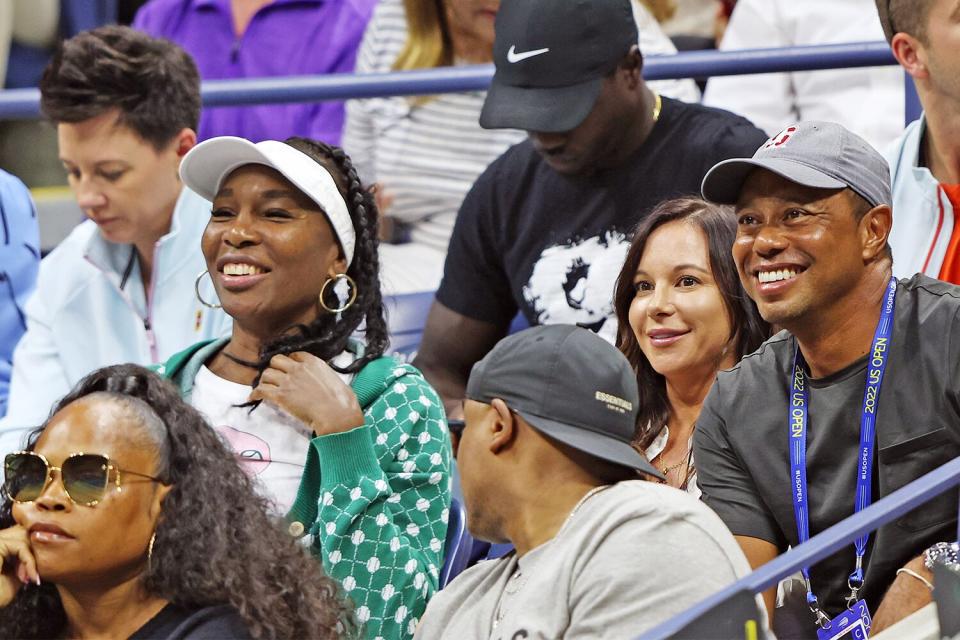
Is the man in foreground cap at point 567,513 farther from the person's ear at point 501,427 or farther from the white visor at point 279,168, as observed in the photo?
the white visor at point 279,168

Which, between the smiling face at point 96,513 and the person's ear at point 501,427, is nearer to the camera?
the person's ear at point 501,427

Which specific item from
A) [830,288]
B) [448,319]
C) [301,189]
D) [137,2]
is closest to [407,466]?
[301,189]

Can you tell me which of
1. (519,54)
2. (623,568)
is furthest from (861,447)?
(519,54)

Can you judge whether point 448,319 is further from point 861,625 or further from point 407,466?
point 861,625

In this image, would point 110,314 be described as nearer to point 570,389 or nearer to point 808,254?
point 808,254

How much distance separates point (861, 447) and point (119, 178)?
222cm

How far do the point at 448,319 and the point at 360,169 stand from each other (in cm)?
88

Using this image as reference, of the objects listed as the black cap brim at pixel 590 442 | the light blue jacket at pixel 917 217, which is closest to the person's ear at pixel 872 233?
the light blue jacket at pixel 917 217

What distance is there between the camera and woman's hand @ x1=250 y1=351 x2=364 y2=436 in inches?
129

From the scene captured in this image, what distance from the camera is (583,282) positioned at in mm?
4129

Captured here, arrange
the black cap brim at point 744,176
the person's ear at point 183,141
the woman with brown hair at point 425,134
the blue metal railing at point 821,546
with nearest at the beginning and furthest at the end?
the blue metal railing at point 821,546, the black cap brim at point 744,176, the person's ear at point 183,141, the woman with brown hair at point 425,134

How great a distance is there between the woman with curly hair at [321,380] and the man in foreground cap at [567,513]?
526 millimetres

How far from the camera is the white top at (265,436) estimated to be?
336 cm

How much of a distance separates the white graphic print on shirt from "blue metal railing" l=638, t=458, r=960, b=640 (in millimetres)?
1648
